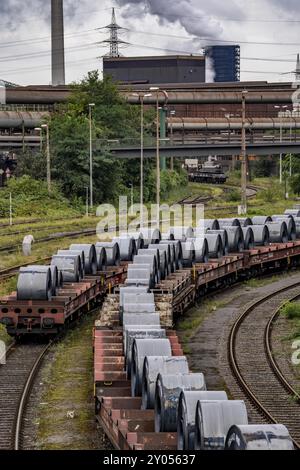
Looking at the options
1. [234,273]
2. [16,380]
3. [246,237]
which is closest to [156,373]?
[16,380]

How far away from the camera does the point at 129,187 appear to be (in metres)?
83.2

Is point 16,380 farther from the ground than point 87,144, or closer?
closer

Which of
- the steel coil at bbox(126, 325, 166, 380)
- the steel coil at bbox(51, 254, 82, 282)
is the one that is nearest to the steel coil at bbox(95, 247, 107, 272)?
the steel coil at bbox(51, 254, 82, 282)

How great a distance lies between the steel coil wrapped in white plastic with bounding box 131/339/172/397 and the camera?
18.0 meters

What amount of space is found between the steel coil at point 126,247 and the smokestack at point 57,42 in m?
134

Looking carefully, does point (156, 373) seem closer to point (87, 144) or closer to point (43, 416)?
point (43, 416)

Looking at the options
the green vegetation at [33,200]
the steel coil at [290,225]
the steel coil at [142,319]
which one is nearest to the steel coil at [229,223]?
the steel coil at [290,225]

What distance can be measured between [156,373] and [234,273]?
74.5 feet

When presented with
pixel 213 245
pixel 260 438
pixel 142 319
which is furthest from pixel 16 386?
pixel 213 245

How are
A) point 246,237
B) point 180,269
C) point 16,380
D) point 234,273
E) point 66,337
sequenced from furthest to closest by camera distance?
point 246,237 → point 234,273 → point 180,269 → point 66,337 → point 16,380

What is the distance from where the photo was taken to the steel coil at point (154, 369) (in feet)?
55.2

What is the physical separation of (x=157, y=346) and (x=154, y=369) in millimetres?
1399

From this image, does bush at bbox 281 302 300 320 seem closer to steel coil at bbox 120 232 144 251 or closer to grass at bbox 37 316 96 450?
steel coil at bbox 120 232 144 251
